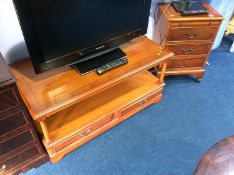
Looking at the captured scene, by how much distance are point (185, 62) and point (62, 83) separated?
114 cm

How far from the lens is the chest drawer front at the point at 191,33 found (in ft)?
5.73

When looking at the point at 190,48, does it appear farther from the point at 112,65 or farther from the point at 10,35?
the point at 10,35

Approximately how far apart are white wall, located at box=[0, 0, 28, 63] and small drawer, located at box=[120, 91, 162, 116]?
30.5 inches

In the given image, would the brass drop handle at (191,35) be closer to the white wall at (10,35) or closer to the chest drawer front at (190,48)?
the chest drawer front at (190,48)

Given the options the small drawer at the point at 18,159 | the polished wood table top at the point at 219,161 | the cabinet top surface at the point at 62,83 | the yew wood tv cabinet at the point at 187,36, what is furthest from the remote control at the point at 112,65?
the polished wood table top at the point at 219,161

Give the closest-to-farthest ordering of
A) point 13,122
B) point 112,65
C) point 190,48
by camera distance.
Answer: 1. point 13,122
2. point 112,65
3. point 190,48

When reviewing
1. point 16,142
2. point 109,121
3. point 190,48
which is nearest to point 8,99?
point 16,142

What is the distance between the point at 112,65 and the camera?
56.9 inches

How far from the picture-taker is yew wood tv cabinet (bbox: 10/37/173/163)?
4.10 feet

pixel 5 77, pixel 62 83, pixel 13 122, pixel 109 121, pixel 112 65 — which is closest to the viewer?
pixel 5 77

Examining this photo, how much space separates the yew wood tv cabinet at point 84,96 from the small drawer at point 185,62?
0.23 meters

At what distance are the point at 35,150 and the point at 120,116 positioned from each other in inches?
24.2

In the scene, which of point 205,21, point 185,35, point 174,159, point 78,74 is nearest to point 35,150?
point 78,74

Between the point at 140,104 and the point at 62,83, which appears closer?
the point at 62,83
